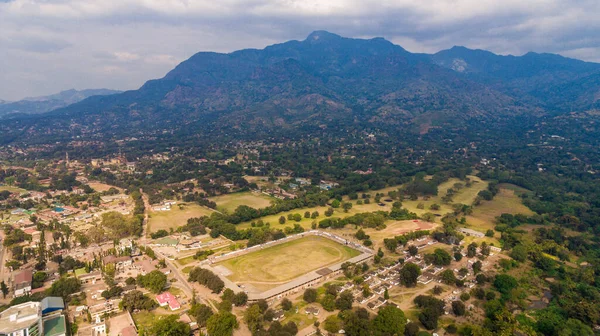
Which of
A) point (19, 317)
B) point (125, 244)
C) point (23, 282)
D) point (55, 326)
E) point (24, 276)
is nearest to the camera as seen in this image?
point (19, 317)

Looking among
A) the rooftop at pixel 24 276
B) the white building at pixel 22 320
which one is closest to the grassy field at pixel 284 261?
the white building at pixel 22 320

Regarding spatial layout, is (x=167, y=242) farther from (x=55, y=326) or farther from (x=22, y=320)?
(x=22, y=320)

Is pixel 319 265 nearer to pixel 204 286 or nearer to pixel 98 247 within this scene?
pixel 204 286

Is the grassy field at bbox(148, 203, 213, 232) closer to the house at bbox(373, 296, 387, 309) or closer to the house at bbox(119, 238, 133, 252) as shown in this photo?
the house at bbox(119, 238, 133, 252)

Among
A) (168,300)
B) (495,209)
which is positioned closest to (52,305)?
(168,300)

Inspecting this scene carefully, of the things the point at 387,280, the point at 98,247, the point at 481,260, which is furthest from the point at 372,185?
the point at 98,247

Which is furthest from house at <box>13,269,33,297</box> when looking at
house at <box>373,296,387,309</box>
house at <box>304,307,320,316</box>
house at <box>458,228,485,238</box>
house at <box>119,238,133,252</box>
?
house at <box>458,228,485,238</box>

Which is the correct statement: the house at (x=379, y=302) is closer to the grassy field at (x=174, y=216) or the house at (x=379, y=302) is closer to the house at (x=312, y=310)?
the house at (x=312, y=310)
